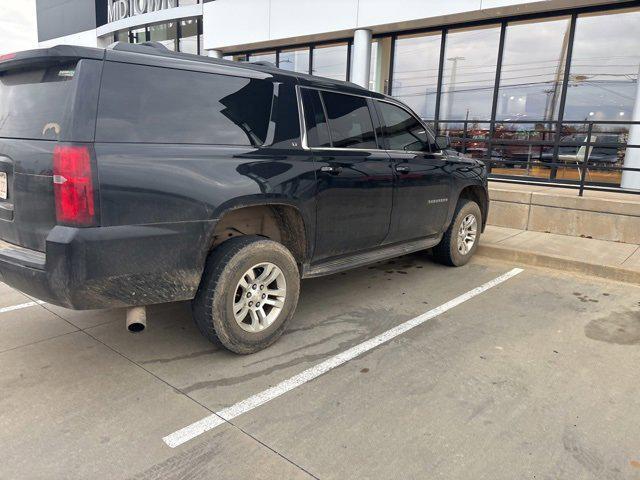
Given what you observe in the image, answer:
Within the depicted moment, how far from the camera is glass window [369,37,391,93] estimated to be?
11.8 metres

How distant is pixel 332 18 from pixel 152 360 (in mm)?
9580

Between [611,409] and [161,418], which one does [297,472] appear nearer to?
[161,418]

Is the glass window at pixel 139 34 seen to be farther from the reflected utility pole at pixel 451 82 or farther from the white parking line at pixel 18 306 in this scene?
the white parking line at pixel 18 306

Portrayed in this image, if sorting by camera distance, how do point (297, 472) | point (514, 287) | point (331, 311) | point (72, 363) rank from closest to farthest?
1. point (297, 472)
2. point (72, 363)
3. point (331, 311)
4. point (514, 287)

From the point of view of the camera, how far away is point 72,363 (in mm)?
3496

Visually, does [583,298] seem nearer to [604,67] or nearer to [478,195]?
[478,195]

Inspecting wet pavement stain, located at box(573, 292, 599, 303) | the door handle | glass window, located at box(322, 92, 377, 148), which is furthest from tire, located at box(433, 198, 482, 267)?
the door handle

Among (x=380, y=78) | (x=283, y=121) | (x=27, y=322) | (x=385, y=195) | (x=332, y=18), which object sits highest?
(x=332, y=18)

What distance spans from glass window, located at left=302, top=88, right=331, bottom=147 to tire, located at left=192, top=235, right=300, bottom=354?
95 cm

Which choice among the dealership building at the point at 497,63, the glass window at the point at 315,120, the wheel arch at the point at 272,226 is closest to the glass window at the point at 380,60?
the dealership building at the point at 497,63

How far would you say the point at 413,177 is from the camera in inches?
195

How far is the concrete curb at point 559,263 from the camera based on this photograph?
570cm

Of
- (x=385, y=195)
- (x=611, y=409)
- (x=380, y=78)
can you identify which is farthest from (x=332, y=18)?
(x=611, y=409)

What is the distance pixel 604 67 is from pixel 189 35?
12.0 metres
